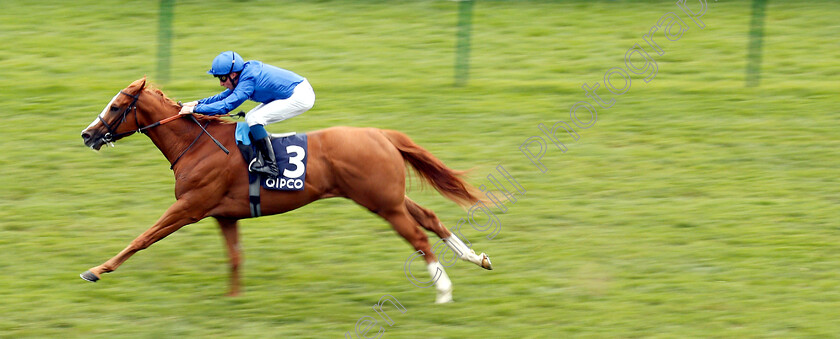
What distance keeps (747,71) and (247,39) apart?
250 inches

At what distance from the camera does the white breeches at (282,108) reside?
688 centimetres

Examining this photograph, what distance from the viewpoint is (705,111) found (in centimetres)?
1073

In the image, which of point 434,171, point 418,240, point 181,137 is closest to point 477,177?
point 434,171

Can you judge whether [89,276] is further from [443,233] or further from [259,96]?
[443,233]

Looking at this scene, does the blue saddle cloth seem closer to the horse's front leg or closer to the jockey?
the jockey

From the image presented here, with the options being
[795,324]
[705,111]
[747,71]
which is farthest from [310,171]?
[747,71]

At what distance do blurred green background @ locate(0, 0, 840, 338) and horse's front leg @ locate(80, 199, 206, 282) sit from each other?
1.05 ft

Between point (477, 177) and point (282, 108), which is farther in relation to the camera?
point (477, 177)

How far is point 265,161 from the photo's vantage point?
6848mm

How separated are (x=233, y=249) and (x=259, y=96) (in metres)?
1.17

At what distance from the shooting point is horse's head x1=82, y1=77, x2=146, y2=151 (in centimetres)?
691

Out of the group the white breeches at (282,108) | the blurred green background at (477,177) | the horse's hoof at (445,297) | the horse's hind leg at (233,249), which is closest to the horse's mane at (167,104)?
the white breeches at (282,108)

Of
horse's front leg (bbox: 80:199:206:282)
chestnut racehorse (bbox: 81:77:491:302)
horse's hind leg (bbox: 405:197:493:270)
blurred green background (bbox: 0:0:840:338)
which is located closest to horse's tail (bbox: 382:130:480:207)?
chestnut racehorse (bbox: 81:77:491:302)

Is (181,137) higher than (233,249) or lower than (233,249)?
higher
